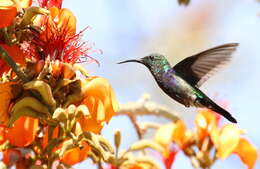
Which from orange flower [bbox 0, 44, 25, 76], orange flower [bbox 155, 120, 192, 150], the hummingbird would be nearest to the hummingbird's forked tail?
the hummingbird

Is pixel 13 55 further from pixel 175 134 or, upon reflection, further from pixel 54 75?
pixel 175 134

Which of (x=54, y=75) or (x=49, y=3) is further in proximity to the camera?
(x=49, y=3)

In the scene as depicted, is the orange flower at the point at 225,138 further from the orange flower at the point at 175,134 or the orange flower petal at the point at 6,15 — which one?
the orange flower petal at the point at 6,15

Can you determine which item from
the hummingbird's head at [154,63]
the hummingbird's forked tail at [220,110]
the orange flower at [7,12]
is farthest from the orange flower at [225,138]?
the orange flower at [7,12]

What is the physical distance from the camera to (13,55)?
1.49m

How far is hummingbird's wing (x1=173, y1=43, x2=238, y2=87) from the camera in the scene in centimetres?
193

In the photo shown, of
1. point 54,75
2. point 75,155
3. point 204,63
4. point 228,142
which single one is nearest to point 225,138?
point 228,142

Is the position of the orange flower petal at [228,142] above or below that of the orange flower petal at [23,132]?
below

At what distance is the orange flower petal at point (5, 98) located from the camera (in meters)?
1.50

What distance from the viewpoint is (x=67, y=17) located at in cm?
162

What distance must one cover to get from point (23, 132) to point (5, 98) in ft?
0.46

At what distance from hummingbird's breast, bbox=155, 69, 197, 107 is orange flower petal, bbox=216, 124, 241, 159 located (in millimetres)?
578

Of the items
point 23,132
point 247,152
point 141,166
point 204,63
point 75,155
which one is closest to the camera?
point 23,132

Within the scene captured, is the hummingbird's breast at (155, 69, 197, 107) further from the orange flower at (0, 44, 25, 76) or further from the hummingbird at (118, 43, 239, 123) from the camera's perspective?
the orange flower at (0, 44, 25, 76)
